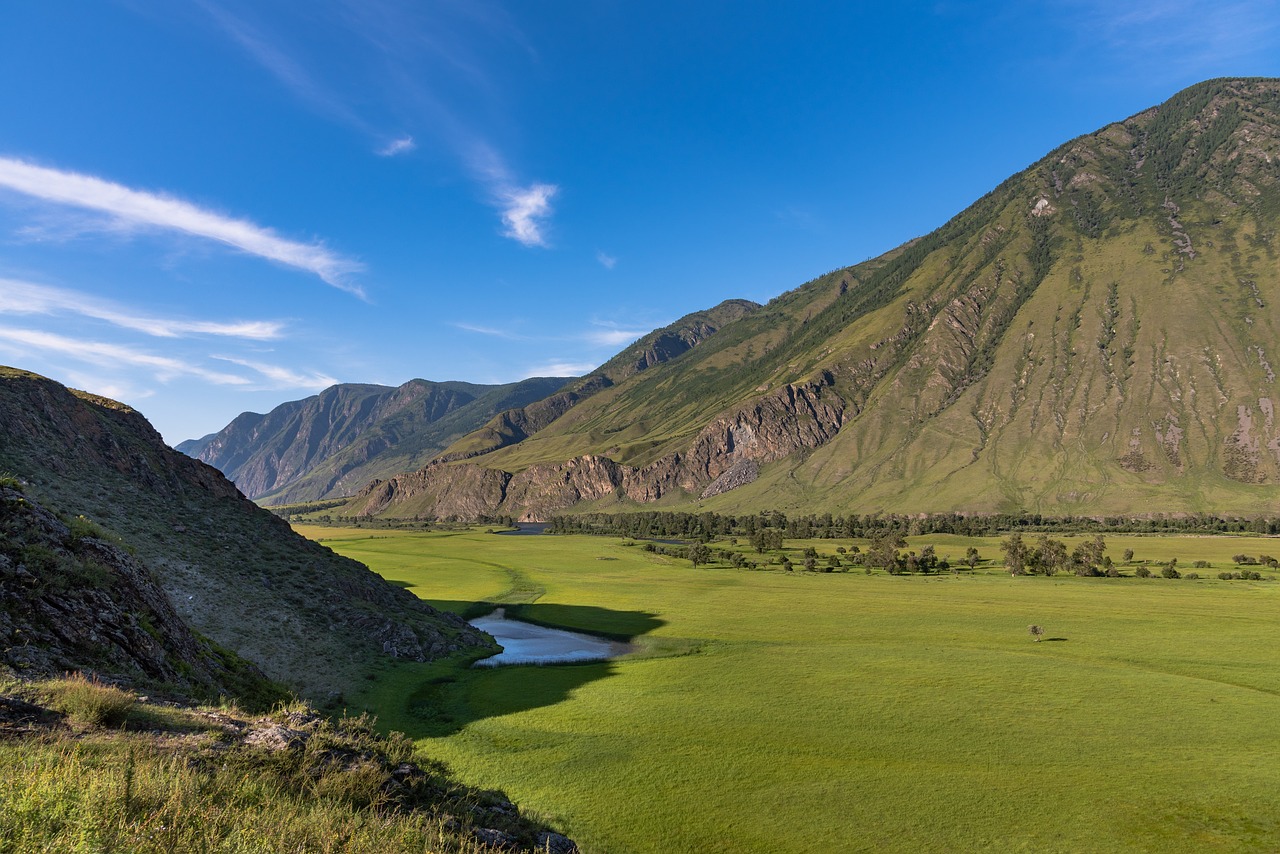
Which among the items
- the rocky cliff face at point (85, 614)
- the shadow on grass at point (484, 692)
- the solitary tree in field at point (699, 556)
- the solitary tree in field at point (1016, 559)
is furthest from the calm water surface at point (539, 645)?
the solitary tree in field at point (1016, 559)

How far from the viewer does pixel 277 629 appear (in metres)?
40.1

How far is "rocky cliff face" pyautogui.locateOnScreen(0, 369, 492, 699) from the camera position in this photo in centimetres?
3834

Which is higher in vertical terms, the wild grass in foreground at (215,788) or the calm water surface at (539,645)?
the wild grass in foreground at (215,788)

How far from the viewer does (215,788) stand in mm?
11141

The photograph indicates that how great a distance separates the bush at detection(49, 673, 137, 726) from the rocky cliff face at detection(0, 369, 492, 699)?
890 inches

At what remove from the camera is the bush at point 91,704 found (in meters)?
13.5

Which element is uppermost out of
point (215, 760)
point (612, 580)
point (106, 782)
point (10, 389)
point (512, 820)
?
point (10, 389)

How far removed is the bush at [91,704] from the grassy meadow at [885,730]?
1408cm

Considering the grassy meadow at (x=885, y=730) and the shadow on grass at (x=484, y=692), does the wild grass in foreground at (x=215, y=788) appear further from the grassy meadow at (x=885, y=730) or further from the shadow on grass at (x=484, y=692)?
the shadow on grass at (x=484, y=692)

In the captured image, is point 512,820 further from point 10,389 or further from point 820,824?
point 10,389

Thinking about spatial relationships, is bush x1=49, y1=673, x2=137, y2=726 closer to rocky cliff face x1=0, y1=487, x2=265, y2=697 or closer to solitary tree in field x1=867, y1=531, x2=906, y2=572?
rocky cliff face x1=0, y1=487, x2=265, y2=697

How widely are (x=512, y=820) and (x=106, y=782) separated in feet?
33.6

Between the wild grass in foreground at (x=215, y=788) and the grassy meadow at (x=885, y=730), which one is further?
the grassy meadow at (x=885, y=730)

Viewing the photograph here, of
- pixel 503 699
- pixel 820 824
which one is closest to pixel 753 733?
pixel 820 824
